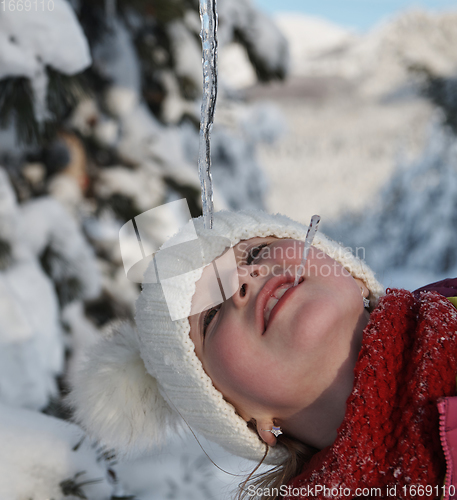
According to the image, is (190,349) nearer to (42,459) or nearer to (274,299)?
(274,299)

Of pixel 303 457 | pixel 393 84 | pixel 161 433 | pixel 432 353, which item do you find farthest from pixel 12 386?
pixel 393 84

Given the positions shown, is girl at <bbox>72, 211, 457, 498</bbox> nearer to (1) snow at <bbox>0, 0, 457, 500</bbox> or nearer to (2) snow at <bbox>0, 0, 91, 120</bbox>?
(1) snow at <bbox>0, 0, 457, 500</bbox>

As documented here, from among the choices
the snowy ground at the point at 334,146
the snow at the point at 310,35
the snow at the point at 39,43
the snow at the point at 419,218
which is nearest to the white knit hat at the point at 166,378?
the snow at the point at 39,43

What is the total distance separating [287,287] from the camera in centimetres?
105

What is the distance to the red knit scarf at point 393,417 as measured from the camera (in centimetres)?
87

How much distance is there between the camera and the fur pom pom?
3.65 ft

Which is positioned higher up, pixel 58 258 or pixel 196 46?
pixel 196 46

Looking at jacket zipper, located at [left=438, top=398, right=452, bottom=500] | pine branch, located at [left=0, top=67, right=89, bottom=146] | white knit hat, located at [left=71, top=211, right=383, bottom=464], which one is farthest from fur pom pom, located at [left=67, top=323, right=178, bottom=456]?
pine branch, located at [left=0, top=67, right=89, bottom=146]

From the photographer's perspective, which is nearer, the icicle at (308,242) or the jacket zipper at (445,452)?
the jacket zipper at (445,452)

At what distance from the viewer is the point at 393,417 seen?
93 cm

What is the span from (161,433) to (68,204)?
1.19 meters

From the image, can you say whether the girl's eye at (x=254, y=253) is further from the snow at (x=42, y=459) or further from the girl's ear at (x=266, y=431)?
the snow at (x=42, y=459)

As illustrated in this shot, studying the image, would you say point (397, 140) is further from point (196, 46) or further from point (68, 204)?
point (68, 204)

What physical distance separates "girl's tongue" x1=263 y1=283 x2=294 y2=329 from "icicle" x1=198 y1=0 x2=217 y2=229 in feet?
0.89
